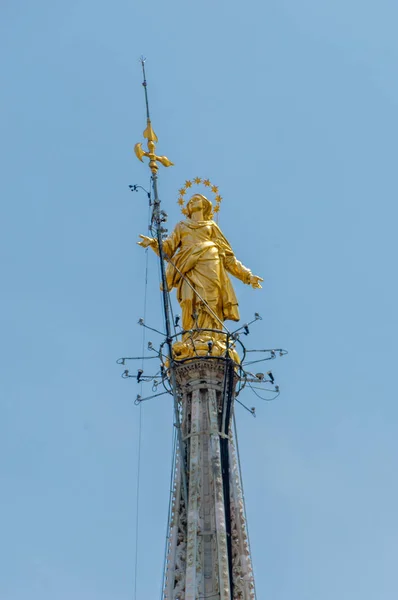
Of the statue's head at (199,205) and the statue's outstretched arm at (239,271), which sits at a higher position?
the statue's head at (199,205)

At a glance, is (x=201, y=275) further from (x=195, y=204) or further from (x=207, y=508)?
(x=207, y=508)

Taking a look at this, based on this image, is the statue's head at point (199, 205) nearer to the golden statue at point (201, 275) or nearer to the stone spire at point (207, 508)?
the golden statue at point (201, 275)

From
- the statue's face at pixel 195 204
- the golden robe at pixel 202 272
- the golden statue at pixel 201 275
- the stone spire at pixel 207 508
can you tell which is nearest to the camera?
the stone spire at pixel 207 508

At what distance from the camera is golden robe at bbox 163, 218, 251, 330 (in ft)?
149

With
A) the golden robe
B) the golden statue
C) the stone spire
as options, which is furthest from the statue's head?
the stone spire

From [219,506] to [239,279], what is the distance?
9829mm

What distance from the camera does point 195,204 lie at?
47.8 meters

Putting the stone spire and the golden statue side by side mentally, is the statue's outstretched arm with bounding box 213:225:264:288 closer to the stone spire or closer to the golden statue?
the golden statue

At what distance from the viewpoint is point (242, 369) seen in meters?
44.7

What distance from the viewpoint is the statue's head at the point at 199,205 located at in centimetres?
4778

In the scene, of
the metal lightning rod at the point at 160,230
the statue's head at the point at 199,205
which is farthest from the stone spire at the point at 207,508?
the statue's head at the point at 199,205

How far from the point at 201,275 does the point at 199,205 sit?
328 centimetres

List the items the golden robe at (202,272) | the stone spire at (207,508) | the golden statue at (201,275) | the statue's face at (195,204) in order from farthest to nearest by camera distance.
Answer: the statue's face at (195,204)
the golden robe at (202,272)
the golden statue at (201,275)
the stone spire at (207,508)

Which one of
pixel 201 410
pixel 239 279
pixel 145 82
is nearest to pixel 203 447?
pixel 201 410
